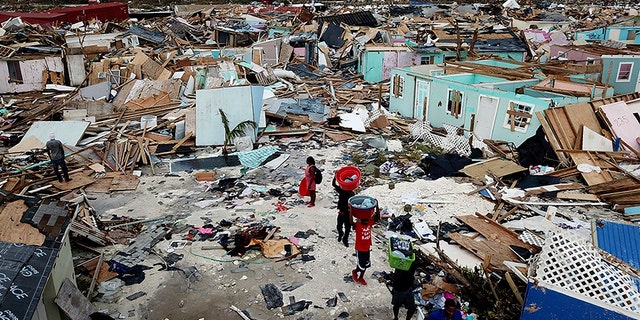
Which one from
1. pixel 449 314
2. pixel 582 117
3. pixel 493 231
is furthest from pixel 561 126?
pixel 449 314

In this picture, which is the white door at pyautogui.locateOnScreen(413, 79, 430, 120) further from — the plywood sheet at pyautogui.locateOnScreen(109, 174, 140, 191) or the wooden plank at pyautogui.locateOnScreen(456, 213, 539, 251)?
the plywood sheet at pyautogui.locateOnScreen(109, 174, 140, 191)

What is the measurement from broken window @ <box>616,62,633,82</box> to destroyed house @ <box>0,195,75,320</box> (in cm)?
1992

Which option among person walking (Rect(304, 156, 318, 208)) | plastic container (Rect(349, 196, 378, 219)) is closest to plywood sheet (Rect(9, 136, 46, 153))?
person walking (Rect(304, 156, 318, 208))

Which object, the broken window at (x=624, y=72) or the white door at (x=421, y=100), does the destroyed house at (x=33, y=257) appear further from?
the broken window at (x=624, y=72)

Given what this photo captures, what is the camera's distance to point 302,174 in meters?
13.3

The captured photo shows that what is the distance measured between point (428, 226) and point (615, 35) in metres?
29.0

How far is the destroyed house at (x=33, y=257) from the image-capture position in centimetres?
492

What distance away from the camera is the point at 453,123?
55.6ft

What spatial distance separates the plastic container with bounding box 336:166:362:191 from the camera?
874 cm

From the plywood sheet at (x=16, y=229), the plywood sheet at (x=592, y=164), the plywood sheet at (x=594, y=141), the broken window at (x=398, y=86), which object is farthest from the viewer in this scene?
the broken window at (x=398, y=86)

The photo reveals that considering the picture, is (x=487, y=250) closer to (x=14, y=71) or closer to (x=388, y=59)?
(x=388, y=59)

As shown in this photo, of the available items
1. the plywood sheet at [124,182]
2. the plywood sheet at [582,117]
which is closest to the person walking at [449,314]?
the plywood sheet at [124,182]

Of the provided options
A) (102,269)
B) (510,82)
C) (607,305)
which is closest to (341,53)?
(510,82)

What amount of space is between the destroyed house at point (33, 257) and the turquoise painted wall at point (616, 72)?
19246 mm
